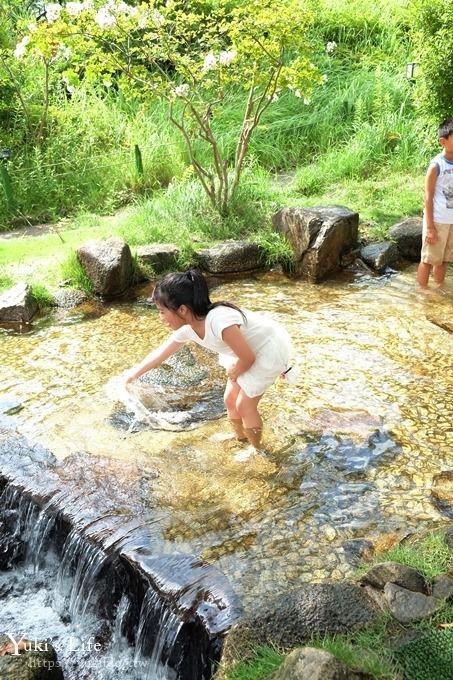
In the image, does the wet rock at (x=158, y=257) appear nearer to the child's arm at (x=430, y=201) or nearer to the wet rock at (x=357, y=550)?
the child's arm at (x=430, y=201)

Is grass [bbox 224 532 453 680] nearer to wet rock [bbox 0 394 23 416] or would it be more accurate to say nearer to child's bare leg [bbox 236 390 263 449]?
child's bare leg [bbox 236 390 263 449]

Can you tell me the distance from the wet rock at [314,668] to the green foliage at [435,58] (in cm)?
684

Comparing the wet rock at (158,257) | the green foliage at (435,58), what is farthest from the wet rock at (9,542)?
the green foliage at (435,58)

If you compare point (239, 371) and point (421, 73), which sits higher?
point (421, 73)

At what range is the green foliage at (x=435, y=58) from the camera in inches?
296

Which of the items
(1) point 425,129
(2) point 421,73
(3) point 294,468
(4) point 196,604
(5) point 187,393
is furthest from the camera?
(1) point 425,129

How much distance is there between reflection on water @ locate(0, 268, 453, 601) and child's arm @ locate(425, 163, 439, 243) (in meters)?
0.56

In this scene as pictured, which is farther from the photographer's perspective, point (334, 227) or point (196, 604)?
point (334, 227)

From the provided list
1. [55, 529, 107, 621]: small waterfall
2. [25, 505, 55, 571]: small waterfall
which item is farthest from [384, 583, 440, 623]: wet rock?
[25, 505, 55, 571]: small waterfall

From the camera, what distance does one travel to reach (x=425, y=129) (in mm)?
9148

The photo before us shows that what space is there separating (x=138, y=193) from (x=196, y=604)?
7.10m

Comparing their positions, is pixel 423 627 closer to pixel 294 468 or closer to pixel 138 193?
pixel 294 468

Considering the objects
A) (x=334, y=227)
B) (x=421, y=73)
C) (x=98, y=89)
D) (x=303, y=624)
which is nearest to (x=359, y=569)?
(x=303, y=624)

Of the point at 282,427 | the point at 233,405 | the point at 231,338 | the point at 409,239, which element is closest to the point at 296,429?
the point at 282,427
